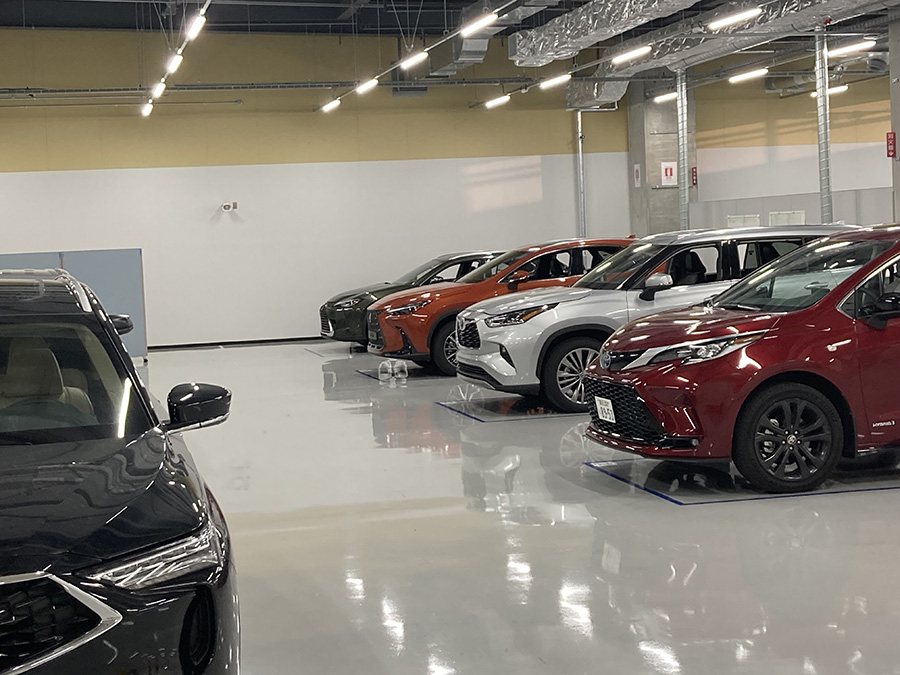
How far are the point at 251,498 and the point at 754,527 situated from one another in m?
3.00

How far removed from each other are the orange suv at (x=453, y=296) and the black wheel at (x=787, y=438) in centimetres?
595

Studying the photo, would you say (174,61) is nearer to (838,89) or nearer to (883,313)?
(883,313)

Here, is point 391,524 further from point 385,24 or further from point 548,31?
point 385,24

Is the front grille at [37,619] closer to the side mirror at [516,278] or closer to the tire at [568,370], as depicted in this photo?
the tire at [568,370]

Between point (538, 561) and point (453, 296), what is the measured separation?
7.26 m

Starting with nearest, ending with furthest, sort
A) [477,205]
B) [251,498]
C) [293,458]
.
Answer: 1. [251,498]
2. [293,458]
3. [477,205]

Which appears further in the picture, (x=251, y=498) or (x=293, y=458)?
(x=293, y=458)

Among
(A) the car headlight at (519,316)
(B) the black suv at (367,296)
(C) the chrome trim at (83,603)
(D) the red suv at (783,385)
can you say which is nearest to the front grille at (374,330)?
(B) the black suv at (367,296)

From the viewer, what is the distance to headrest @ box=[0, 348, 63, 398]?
3529mm

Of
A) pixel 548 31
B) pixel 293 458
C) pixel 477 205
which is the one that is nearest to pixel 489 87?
pixel 477 205

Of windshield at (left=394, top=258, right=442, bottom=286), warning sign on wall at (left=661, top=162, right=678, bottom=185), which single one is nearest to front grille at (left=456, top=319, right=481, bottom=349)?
windshield at (left=394, top=258, right=442, bottom=286)

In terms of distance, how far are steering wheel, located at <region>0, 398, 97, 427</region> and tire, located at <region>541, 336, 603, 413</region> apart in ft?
19.7

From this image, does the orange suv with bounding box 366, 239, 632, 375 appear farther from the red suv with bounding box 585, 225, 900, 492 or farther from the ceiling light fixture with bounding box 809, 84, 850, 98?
the ceiling light fixture with bounding box 809, 84, 850, 98

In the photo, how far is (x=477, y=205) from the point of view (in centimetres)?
2048
